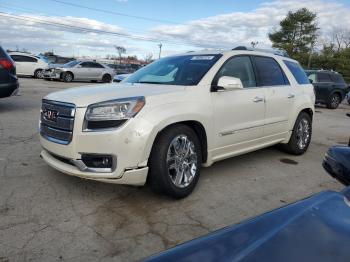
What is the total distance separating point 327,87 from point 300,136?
1128 cm

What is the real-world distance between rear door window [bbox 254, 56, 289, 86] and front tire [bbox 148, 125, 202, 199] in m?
1.74

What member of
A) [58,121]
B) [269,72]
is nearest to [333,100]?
[269,72]

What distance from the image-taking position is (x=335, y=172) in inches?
102

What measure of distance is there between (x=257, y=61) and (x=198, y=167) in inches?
79.6

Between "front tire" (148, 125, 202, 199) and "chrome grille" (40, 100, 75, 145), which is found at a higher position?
"chrome grille" (40, 100, 75, 145)

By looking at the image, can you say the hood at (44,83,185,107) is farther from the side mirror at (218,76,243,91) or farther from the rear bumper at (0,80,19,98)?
the rear bumper at (0,80,19,98)

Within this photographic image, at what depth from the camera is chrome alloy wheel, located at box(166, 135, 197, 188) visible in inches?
155

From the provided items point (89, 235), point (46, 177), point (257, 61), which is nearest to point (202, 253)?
point (89, 235)

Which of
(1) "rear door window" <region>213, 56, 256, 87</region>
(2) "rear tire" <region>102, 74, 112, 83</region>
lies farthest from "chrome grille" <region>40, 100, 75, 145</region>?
(2) "rear tire" <region>102, 74, 112, 83</region>

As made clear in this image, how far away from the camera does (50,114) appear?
4051mm

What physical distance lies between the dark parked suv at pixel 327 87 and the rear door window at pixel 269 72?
11.4 m

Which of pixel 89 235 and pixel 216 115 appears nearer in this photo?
pixel 89 235

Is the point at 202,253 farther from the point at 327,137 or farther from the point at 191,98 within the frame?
the point at 327,137

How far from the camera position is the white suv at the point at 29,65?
2264 cm
